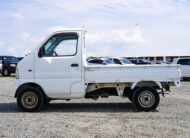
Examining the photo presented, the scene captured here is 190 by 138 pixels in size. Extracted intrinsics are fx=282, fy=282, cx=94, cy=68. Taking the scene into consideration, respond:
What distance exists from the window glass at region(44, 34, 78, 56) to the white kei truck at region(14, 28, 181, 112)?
31mm

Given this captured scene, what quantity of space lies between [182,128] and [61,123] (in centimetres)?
273

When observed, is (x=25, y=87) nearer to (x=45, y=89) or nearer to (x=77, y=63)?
(x=45, y=89)

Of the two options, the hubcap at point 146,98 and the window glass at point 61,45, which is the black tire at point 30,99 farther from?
the hubcap at point 146,98

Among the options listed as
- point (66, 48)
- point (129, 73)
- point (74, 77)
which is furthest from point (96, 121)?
point (66, 48)

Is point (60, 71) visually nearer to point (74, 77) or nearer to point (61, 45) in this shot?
point (74, 77)

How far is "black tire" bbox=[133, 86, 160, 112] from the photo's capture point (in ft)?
26.6

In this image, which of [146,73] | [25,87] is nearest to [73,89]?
[25,87]

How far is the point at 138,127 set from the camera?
20.3 feet

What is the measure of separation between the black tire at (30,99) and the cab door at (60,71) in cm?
26

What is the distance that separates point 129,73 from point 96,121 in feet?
6.41

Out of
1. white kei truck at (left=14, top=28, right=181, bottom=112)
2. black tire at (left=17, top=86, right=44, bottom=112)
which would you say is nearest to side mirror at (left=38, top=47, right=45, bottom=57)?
white kei truck at (left=14, top=28, right=181, bottom=112)

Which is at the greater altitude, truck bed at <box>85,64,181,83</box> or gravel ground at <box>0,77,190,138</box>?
truck bed at <box>85,64,181,83</box>

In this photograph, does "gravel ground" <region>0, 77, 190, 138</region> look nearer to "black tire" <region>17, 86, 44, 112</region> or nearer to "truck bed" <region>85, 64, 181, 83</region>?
"black tire" <region>17, 86, 44, 112</region>

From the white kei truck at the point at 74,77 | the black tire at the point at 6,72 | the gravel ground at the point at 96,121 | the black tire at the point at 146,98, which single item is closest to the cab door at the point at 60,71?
the white kei truck at the point at 74,77
